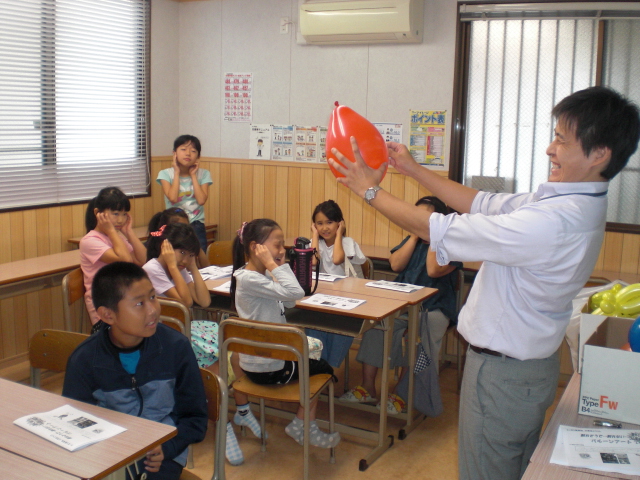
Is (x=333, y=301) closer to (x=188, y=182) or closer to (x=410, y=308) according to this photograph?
(x=410, y=308)

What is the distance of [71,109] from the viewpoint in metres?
4.62

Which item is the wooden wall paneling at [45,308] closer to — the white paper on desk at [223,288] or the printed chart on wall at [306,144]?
the white paper on desk at [223,288]

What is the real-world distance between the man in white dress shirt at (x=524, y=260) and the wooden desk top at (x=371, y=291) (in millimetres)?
1440

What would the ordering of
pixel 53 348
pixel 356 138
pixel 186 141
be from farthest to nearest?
1. pixel 186 141
2. pixel 53 348
3. pixel 356 138

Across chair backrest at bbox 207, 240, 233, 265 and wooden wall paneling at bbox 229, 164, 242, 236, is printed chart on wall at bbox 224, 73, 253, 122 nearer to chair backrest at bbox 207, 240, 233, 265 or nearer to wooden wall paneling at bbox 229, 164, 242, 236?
wooden wall paneling at bbox 229, 164, 242, 236

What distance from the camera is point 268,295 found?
2.94 metres

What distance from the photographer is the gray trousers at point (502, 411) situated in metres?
1.71

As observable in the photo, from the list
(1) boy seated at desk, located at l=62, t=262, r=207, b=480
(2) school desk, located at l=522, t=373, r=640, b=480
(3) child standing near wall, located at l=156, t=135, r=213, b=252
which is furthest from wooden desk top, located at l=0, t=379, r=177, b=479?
(3) child standing near wall, located at l=156, t=135, r=213, b=252

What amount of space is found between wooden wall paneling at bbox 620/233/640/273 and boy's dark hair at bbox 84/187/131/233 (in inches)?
122

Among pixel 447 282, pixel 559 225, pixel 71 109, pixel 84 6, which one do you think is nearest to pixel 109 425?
pixel 559 225

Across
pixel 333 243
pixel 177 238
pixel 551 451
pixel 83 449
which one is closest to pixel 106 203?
pixel 177 238

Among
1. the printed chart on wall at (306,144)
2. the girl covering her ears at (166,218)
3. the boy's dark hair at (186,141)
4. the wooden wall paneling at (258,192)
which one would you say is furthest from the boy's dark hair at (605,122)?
the wooden wall paneling at (258,192)

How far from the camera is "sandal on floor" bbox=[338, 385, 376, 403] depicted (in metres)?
3.59

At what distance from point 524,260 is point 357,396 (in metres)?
2.25
